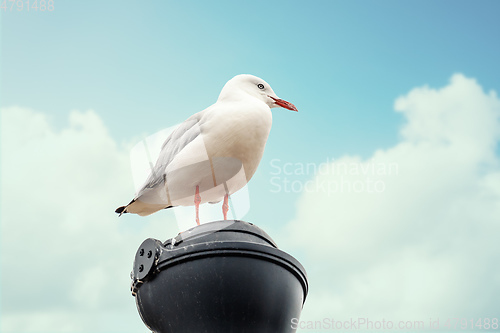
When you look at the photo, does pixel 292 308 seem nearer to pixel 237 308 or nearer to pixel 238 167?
pixel 237 308

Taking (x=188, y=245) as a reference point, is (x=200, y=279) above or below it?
below

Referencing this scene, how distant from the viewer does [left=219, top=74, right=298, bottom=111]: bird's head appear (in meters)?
5.11

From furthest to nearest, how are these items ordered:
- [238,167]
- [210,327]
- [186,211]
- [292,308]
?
1. [186,211]
2. [238,167]
3. [292,308]
4. [210,327]

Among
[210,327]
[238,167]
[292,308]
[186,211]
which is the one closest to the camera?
[210,327]

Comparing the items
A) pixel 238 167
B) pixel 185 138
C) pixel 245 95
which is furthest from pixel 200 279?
pixel 245 95

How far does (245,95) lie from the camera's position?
5.01m

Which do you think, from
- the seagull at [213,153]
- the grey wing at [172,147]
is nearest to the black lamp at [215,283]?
the seagull at [213,153]

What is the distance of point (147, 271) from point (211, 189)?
1.44 m

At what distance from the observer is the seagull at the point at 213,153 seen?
4645 millimetres

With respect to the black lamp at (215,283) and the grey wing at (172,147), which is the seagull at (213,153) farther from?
the black lamp at (215,283)

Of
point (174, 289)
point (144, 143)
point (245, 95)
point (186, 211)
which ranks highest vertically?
point (245, 95)

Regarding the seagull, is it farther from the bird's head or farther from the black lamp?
the black lamp

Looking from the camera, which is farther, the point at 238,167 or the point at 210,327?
the point at 238,167

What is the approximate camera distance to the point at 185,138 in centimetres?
491
